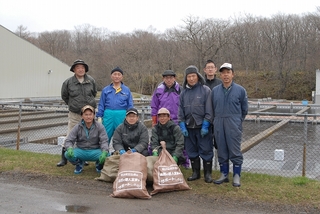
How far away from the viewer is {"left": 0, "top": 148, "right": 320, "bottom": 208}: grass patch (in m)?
4.67

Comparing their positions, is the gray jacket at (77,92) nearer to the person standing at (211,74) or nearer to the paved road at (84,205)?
the paved road at (84,205)

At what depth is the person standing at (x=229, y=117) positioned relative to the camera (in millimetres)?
4988

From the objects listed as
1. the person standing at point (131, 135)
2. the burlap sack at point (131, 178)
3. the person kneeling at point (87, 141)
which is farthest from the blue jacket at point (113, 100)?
the burlap sack at point (131, 178)

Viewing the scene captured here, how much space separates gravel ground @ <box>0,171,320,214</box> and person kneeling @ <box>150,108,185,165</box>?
732mm

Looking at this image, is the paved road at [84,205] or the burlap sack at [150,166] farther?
the burlap sack at [150,166]

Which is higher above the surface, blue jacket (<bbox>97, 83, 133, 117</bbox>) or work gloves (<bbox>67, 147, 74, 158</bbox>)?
blue jacket (<bbox>97, 83, 133, 117</bbox>)

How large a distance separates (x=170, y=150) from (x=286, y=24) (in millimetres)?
51618

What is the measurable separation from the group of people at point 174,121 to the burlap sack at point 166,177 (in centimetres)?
40

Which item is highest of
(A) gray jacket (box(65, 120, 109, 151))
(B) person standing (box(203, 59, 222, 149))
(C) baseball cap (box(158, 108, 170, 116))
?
(B) person standing (box(203, 59, 222, 149))

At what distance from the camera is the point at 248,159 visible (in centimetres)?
884

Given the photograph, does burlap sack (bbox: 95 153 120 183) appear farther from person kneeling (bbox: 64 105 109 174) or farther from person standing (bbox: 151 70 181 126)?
person standing (bbox: 151 70 181 126)

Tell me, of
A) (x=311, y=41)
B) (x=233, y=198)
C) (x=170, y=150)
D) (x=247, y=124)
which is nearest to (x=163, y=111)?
(x=170, y=150)

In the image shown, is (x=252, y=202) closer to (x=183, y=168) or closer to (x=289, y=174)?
(x=183, y=168)

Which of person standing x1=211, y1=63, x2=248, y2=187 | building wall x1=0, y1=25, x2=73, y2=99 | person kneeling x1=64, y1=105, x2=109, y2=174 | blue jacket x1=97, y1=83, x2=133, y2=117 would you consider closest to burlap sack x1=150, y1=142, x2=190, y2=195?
person standing x1=211, y1=63, x2=248, y2=187
